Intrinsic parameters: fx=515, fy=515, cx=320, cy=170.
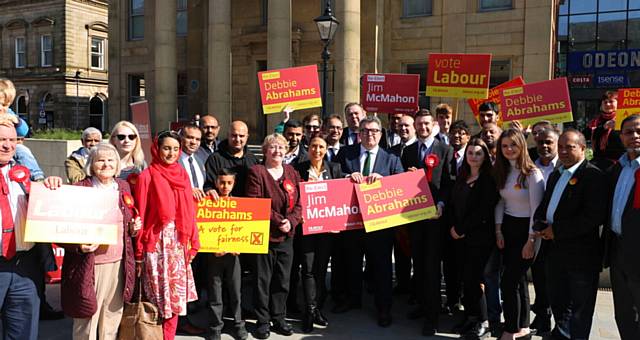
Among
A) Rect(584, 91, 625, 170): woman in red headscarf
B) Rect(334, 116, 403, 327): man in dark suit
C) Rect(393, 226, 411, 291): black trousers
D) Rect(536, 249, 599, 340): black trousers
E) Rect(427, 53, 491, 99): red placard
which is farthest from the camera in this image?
Rect(427, 53, 491, 99): red placard

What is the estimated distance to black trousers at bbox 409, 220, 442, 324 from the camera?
228 inches

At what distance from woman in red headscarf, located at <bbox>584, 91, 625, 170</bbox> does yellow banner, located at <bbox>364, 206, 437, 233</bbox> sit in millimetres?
2625

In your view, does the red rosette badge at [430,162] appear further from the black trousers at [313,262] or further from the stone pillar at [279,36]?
the stone pillar at [279,36]

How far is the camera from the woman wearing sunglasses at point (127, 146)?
16.2 ft

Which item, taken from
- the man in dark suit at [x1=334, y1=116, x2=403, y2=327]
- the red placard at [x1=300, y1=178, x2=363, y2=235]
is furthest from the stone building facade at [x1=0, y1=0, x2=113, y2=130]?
the red placard at [x1=300, y1=178, x2=363, y2=235]

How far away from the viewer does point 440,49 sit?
18875mm

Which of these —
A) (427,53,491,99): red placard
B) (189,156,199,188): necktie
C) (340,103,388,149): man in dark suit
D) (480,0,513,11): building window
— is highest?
(480,0,513,11): building window

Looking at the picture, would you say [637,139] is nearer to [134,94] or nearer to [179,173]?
[179,173]

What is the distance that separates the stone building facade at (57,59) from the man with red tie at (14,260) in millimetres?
48719

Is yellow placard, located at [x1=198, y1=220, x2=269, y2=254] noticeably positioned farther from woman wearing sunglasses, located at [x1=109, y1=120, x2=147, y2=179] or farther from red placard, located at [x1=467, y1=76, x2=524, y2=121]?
red placard, located at [x1=467, y1=76, x2=524, y2=121]

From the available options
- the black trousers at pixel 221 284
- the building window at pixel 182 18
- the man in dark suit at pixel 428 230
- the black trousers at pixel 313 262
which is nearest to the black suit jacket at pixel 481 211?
the man in dark suit at pixel 428 230

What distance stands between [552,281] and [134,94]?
24315 mm

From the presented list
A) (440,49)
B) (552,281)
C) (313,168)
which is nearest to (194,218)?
(313,168)

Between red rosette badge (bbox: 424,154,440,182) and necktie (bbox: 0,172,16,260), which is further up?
red rosette badge (bbox: 424,154,440,182)
